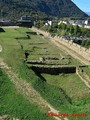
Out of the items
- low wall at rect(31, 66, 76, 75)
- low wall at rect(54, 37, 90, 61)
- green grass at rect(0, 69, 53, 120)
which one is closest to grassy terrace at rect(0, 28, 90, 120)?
green grass at rect(0, 69, 53, 120)

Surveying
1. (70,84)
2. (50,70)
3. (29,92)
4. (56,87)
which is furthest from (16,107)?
(50,70)

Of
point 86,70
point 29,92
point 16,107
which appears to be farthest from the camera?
point 86,70

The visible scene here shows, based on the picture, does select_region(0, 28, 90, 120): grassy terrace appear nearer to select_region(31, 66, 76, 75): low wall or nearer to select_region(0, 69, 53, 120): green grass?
select_region(0, 69, 53, 120): green grass

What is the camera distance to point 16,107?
1683 centimetres

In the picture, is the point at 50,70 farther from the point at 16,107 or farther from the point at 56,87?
the point at 16,107

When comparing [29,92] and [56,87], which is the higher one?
[29,92]

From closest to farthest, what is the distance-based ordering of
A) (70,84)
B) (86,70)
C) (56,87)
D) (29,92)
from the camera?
(29,92) < (56,87) < (70,84) < (86,70)

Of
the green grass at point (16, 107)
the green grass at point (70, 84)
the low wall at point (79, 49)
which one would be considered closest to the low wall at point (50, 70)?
the green grass at point (70, 84)

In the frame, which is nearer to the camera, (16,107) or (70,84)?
(16,107)

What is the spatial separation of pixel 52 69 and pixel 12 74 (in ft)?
16.3

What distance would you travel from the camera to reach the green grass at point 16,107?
52.7 ft

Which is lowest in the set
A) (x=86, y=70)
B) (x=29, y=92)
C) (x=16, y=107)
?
(x=86, y=70)

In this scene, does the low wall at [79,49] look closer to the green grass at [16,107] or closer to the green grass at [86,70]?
the green grass at [86,70]

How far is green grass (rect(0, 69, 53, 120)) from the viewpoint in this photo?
16.1m
